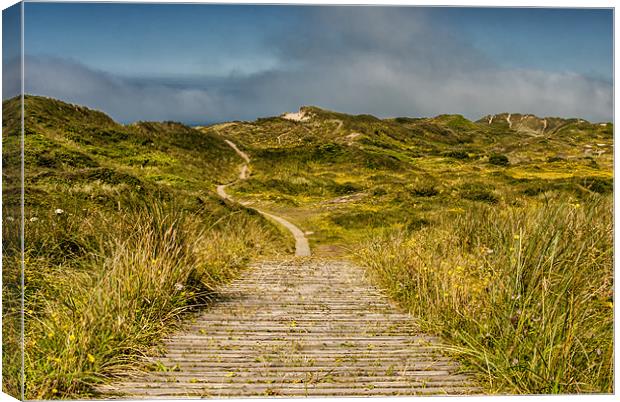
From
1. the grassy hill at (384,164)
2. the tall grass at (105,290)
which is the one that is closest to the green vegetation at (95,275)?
the tall grass at (105,290)

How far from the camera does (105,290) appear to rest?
5742 mm

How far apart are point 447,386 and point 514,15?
3815mm

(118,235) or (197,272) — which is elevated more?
(118,235)

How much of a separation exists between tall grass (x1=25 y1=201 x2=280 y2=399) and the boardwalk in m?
0.30

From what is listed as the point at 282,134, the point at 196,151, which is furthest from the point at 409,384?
the point at 196,151

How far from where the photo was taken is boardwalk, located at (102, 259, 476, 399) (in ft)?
15.0

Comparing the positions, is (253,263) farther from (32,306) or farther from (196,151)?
(196,151)

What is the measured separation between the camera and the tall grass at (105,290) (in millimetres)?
4758

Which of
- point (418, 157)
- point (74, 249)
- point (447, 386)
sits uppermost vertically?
point (418, 157)

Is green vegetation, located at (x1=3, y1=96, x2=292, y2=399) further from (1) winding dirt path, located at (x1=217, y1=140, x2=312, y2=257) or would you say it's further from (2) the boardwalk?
(1) winding dirt path, located at (x1=217, y1=140, x2=312, y2=257)

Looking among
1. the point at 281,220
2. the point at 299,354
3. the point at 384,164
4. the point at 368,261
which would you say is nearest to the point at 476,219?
the point at 368,261

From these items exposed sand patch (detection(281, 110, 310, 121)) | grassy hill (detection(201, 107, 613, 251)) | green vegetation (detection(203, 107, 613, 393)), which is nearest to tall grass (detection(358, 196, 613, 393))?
green vegetation (detection(203, 107, 613, 393))

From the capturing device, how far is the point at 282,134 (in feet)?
71.4

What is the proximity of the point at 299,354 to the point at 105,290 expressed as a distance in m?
1.96
